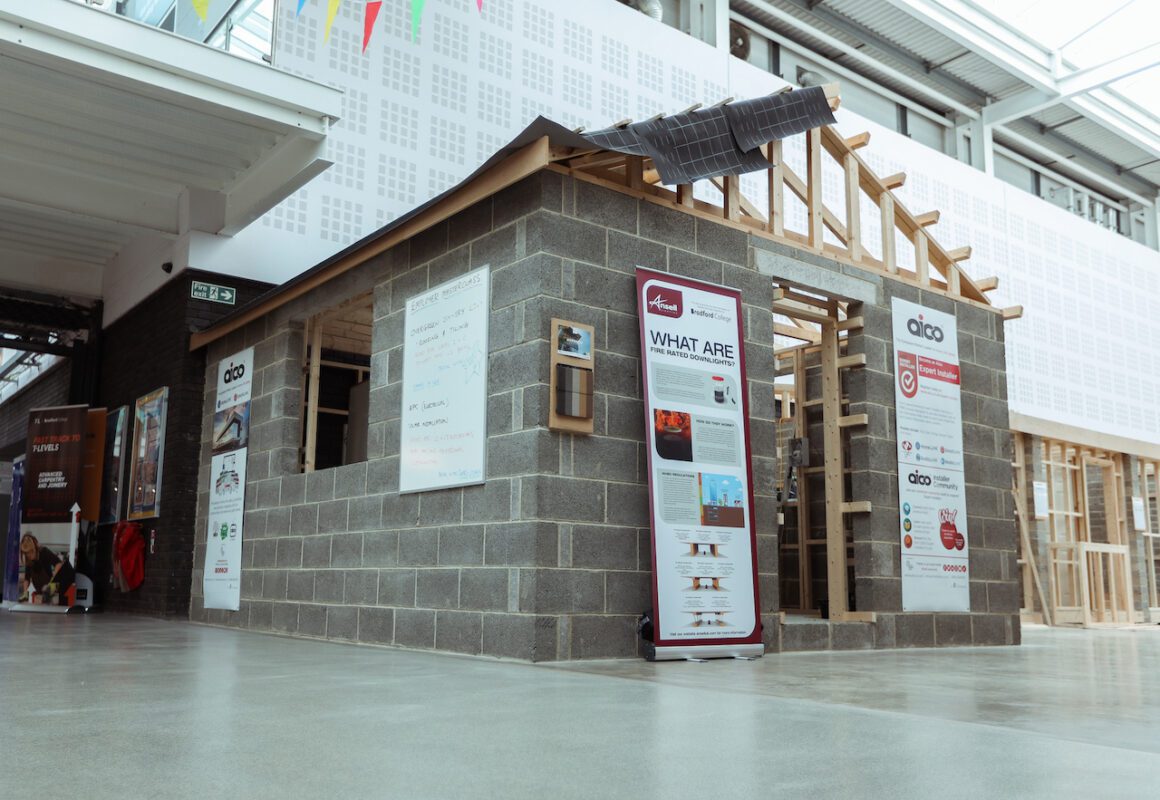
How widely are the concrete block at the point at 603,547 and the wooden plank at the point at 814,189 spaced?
3327 millimetres

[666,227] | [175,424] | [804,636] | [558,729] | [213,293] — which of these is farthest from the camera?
[213,293]

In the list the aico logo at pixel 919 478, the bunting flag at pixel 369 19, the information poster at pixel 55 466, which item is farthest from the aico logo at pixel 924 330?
the information poster at pixel 55 466

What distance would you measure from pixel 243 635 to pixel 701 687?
531 centimetres

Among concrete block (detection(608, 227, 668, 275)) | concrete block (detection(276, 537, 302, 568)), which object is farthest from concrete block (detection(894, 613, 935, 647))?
concrete block (detection(276, 537, 302, 568))

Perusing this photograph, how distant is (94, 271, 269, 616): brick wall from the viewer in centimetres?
1152

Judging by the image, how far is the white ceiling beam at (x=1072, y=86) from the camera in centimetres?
1901

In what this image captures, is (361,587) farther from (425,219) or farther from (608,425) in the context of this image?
(425,219)

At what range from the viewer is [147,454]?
1240 cm

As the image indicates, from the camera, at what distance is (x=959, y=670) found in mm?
6727

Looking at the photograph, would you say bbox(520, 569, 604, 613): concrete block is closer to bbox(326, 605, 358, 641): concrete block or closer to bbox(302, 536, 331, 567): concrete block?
bbox(326, 605, 358, 641): concrete block

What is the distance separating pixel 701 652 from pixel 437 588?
1925 mm

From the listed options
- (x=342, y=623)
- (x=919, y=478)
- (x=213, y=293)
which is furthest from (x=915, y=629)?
(x=213, y=293)

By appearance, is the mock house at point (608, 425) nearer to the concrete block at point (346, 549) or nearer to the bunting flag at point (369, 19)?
the concrete block at point (346, 549)

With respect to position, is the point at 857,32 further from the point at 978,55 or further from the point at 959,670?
the point at 959,670
